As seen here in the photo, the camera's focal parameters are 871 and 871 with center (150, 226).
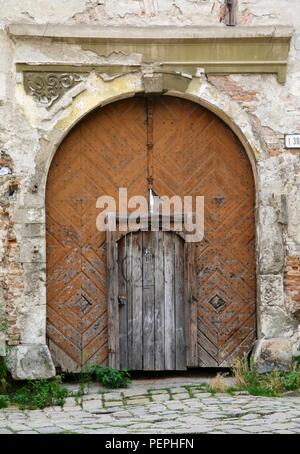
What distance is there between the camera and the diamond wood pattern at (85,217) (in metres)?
9.16

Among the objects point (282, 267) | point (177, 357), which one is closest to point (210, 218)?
point (282, 267)

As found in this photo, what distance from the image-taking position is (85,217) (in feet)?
30.4

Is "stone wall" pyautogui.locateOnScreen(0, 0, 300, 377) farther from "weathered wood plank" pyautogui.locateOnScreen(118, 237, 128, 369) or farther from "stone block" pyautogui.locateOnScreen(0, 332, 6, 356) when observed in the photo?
"weathered wood plank" pyautogui.locateOnScreen(118, 237, 128, 369)

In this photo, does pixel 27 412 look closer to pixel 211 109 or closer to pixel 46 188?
pixel 46 188

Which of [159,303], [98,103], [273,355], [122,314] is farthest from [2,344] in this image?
[273,355]

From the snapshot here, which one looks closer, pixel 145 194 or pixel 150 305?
pixel 150 305

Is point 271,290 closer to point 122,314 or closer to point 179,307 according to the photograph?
point 179,307

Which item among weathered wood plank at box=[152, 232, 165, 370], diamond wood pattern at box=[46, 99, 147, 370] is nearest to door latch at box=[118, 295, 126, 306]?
diamond wood pattern at box=[46, 99, 147, 370]

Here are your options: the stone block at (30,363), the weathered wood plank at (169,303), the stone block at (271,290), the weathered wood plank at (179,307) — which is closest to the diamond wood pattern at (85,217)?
the stone block at (30,363)

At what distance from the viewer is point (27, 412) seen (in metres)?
7.98

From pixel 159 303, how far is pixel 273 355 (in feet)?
4.29

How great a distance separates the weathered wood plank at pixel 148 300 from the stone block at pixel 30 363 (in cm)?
108

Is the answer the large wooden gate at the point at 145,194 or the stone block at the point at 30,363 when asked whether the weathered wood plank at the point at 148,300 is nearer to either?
the large wooden gate at the point at 145,194

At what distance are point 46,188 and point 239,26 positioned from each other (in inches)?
104
